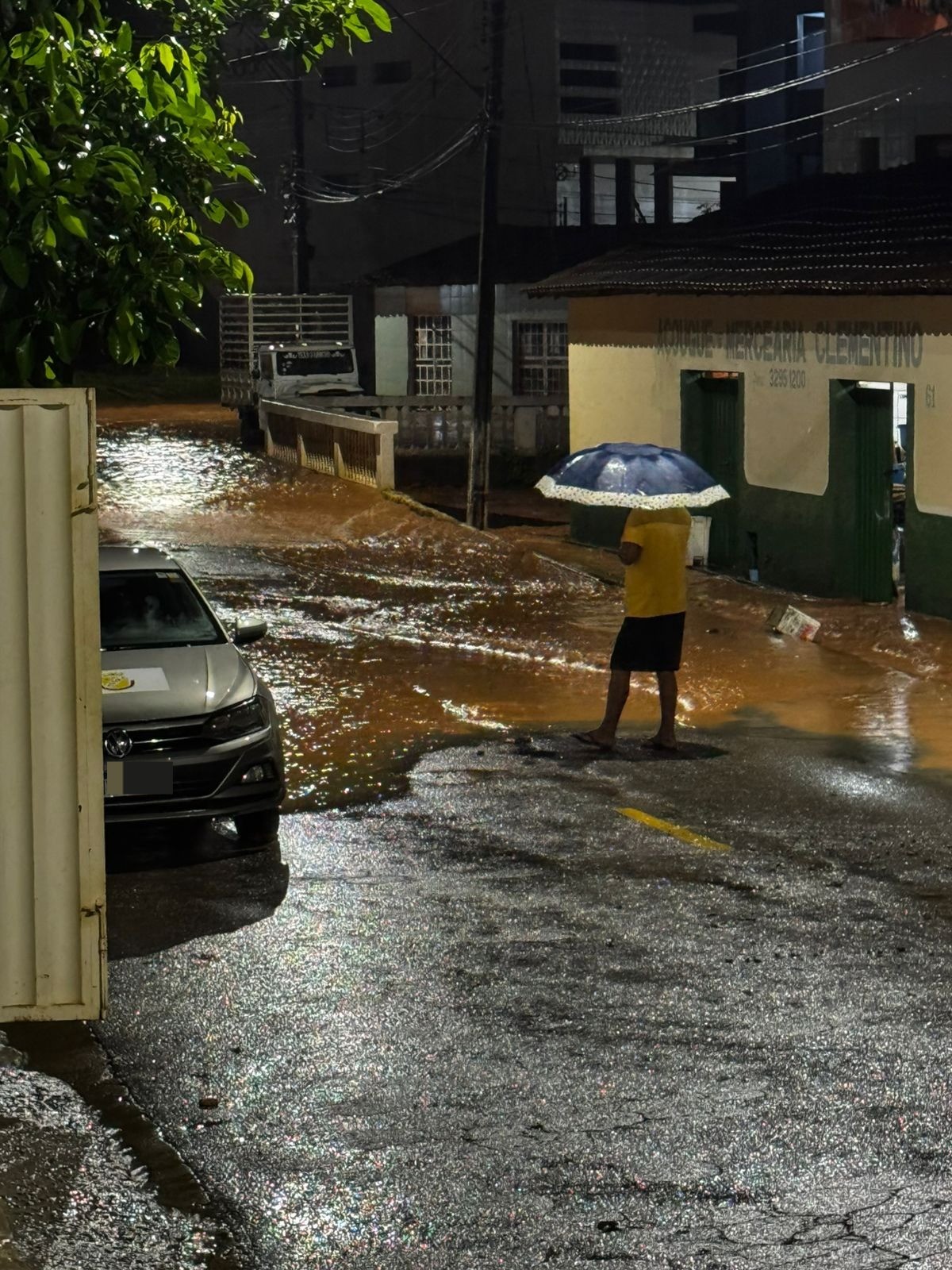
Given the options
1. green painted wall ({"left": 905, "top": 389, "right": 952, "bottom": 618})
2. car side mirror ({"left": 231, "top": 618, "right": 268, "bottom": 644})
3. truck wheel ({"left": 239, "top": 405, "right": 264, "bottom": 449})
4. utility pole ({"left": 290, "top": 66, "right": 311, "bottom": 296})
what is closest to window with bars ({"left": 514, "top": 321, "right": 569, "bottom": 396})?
utility pole ({"left": 290, "top": 66, "right": 311, "bottom": 296})

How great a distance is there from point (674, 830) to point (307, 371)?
29.1 metres

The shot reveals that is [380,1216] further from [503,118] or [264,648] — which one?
[503,118]

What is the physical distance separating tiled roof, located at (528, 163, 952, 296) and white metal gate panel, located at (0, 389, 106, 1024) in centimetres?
1425

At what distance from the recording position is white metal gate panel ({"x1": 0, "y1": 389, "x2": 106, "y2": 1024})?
199 inches

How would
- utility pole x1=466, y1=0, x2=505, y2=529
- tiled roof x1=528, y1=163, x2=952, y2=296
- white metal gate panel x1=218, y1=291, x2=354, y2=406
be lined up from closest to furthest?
tiled roof x1=528, y1=163, x2=952, y2=296, utility pole x1=466, y1=0, x2=505, y2=529, white metal gate panel x1=218, y1=291, x2=354, y2=406

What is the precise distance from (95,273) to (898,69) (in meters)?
34.0

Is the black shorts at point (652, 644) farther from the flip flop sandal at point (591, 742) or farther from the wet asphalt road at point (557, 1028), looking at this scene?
the wet asphalt road at point (557, 1028)

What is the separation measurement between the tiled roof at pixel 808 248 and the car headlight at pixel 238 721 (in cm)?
997

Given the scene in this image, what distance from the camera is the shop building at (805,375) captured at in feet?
62.7

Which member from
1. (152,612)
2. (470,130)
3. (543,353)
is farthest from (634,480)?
(470,130)

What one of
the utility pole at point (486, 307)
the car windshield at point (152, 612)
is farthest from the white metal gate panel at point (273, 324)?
the car windshield at point (152, 612)

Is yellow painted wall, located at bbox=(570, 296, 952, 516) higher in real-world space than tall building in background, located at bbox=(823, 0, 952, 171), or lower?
lower

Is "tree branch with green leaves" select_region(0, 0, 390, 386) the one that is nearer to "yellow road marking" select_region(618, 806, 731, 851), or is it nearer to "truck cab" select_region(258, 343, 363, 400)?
"yellow road marking" select_region(618, 806, 731, 851)

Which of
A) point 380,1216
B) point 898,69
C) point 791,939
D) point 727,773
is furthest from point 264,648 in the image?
point 898,69
